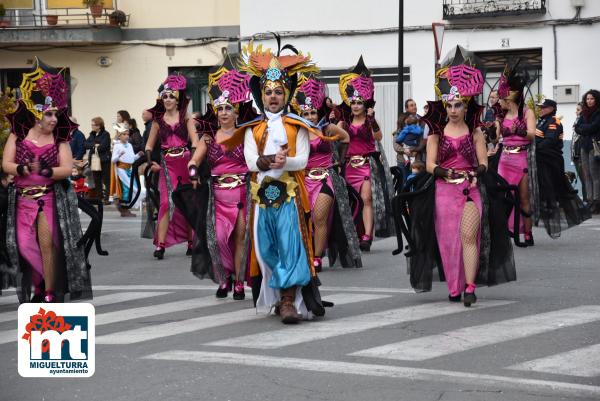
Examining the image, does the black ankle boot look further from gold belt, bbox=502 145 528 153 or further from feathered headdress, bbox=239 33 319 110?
gold belt, bbox=502 145 528 153

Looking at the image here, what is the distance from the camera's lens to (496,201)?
1180cm

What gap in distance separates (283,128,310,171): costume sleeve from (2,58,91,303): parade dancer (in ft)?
7.12

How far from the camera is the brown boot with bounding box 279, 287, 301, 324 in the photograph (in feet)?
34.2

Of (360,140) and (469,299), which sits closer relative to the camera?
(469,299)

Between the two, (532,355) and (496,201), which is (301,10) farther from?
(532,355)

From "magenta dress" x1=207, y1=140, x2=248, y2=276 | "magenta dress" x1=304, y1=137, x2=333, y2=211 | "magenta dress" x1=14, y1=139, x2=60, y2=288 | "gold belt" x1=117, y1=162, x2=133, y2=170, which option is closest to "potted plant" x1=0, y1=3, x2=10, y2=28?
"gold belt" x1=117, y1=162, x2=133, y2=170

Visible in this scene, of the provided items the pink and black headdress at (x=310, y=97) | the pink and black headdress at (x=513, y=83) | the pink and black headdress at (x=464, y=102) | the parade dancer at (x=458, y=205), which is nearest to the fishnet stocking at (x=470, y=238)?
the parade dancer at (x=458, y=205)

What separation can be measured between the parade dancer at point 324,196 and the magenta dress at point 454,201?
2.86 m

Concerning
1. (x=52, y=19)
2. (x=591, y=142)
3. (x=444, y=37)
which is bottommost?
(x=591, y=142)

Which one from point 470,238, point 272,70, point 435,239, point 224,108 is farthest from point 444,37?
point 272,70

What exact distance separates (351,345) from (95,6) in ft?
79.1

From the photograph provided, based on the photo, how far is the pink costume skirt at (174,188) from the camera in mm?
15926

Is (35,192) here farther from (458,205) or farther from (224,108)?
(458,205)

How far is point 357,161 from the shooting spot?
1636 centimetres
